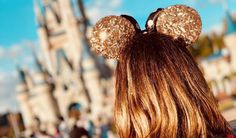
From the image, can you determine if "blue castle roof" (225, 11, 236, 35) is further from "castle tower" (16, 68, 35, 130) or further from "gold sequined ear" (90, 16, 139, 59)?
"gold sequined ear" (90, 16, 139, 59)

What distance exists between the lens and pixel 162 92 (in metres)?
1.38

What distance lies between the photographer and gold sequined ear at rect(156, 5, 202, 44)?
5.22 ft

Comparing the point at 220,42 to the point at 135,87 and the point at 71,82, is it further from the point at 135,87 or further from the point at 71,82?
the point at 135,87

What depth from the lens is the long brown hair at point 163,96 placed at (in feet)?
4.46

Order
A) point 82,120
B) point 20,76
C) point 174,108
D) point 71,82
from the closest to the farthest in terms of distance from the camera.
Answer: point 174,108 < point 82,120 < point 71,82 < point 20,76

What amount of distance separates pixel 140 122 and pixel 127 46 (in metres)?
0.25

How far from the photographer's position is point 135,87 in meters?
1.42

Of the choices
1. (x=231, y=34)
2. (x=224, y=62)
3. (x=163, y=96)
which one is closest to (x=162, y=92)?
(x=163, y=96)

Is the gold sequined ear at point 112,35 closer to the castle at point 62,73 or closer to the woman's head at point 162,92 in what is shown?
the woman's head at point 162,92

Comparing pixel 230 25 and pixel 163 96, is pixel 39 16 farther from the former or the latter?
pixel 163 96

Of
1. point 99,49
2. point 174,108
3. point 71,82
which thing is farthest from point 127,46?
point 71,82

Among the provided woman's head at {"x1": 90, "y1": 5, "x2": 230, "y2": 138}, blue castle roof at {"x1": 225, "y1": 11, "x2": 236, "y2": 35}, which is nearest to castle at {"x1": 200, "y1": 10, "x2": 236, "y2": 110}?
blue castle roof at {"x1": 225, "y1": 11, "x2": 236, "y2": 35}

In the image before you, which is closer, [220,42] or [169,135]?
[169,135]

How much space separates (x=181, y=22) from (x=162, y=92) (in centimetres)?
32
